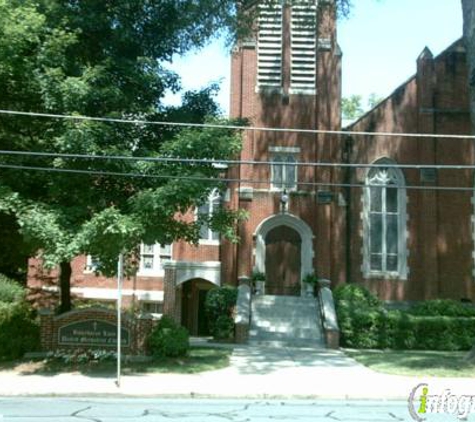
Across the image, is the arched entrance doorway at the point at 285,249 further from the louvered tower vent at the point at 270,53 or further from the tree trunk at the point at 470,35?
the tree trunk at the point at 470,35

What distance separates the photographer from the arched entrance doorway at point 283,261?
26144 millimetres

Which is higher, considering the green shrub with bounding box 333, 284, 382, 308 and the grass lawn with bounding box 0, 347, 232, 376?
the green shrub with bounding box 333, 284, 382, 308

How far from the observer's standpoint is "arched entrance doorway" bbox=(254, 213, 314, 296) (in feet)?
84.9

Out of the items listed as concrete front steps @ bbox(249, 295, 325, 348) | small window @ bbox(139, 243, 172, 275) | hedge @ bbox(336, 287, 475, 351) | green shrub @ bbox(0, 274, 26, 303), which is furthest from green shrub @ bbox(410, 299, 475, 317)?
green shrub @ bbox(0, 274, 26, 303)

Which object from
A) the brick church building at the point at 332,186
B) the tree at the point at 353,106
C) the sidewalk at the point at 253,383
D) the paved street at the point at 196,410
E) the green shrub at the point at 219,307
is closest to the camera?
the paved street at the point at 196,410

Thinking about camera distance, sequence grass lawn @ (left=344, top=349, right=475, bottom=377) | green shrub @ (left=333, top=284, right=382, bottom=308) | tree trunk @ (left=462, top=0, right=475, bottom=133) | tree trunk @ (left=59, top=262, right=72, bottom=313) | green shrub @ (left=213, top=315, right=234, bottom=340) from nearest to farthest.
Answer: grass lawn @ (left=344, top=349, right=475, bottom=377) < tree trunk @ (left=59, top=262, right=72, bottom=313) < tree trunk @ (left=462, top=0, right=475, bottom=133) < green shrub @ (left=213, top=315, right=234, bottom=340) < green shrub @ (left=333, top=284, right=382, bottom=308)

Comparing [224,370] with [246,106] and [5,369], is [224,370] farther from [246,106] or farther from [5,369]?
[246,106]

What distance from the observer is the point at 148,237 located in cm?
1438

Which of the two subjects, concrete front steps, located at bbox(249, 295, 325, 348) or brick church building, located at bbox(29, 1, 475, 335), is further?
brick church building, located at bbox(29, 1, 475, 335)

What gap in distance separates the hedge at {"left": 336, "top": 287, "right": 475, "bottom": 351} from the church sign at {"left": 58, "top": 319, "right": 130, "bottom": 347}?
8.34 metres

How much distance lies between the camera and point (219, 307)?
22984mm

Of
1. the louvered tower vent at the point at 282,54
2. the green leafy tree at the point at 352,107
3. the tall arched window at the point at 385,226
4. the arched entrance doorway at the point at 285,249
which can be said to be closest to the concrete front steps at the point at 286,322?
the arched entrance doorway at the point at 285,249

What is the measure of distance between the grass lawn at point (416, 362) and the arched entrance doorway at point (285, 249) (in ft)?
20.2

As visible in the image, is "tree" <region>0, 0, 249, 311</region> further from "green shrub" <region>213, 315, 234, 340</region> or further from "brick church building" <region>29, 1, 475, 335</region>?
"brick church building" <region>29, 1, 475, 335</region>
